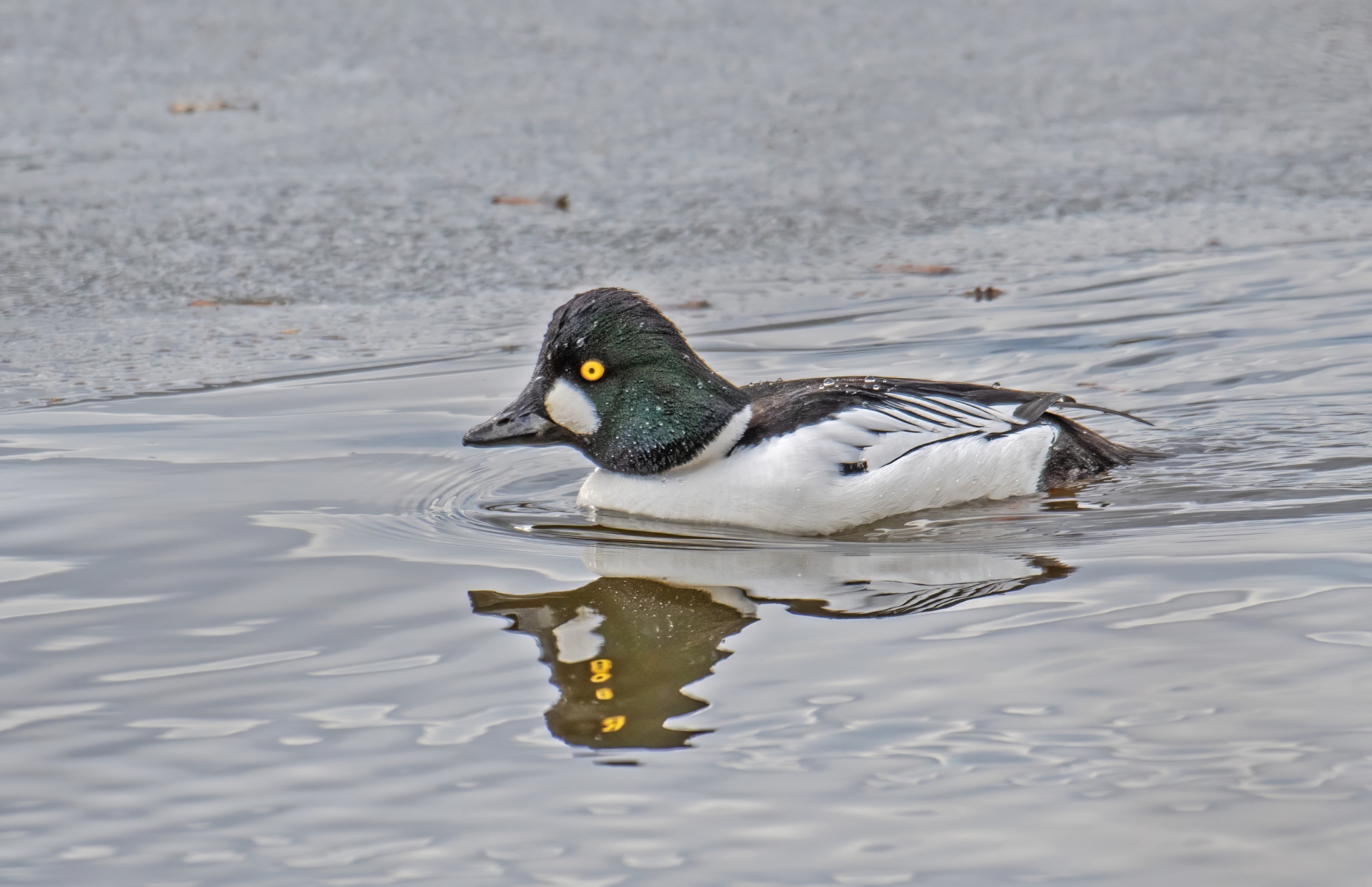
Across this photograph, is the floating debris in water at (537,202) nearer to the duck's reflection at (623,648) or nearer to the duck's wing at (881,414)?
the duck's wing at (881,414)

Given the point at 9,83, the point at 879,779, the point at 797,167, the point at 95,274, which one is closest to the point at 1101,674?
the point at 879,779

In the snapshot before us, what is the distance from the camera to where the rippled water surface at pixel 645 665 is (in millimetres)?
2914

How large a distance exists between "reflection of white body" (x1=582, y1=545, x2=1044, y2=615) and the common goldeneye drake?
299 millimetres

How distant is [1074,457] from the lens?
5.62 m

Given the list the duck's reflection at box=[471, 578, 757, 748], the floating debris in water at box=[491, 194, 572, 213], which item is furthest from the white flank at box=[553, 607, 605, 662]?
the floating debris in water at box=[491, 194, 572, 213]

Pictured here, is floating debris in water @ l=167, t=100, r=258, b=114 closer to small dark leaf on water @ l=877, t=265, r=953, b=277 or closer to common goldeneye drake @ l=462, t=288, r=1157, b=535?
small dark leaf on water @ l=877, t=265, r=953, b=277

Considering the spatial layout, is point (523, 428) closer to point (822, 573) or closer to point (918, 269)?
point (822, 573)

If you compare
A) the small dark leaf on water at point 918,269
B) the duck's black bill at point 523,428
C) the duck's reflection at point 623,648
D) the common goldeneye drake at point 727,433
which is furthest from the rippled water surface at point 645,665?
the small dark leaf on water at point 918,269

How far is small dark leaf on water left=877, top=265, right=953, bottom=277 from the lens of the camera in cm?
799

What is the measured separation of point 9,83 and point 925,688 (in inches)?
371

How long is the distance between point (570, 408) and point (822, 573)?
3.79 feet

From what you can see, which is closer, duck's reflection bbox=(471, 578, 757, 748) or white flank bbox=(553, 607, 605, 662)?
duck's reflection bbox=(471, 578, 757, 748)

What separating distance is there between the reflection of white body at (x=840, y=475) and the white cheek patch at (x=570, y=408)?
19 cm

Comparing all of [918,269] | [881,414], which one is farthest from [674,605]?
[918,269]
